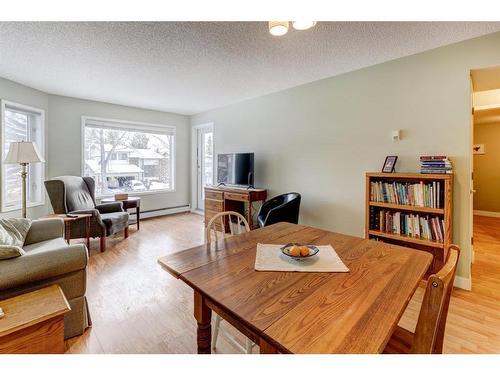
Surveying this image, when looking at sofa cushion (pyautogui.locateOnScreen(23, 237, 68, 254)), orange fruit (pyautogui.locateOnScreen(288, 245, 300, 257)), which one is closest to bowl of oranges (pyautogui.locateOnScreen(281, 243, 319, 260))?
orange fruit (pyautogui.locateOnScreen(288, 245, 300, 257))

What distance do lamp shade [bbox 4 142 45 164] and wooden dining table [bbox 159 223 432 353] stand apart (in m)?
2.72

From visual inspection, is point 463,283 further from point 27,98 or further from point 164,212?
point 27,98

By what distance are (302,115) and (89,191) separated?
358 cm

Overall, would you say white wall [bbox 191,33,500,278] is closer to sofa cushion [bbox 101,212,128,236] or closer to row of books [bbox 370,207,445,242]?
row of books [bbox 370,207,445,242]

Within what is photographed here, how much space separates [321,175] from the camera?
11.3 ft

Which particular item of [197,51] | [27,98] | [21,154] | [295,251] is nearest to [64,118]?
[27,98]

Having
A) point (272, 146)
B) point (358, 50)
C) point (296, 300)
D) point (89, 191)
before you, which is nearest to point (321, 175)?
point (272, 146)

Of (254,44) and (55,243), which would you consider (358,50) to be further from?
(55,243)

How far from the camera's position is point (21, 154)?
2805 mm

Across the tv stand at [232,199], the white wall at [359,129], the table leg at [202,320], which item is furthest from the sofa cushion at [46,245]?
the white wall at [359,129]

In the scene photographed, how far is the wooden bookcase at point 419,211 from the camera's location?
7.41 ft

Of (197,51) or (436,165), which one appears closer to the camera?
(436,165)

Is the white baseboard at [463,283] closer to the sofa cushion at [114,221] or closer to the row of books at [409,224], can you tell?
the row of books at [409,224]

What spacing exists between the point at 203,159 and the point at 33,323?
15.7 ft
